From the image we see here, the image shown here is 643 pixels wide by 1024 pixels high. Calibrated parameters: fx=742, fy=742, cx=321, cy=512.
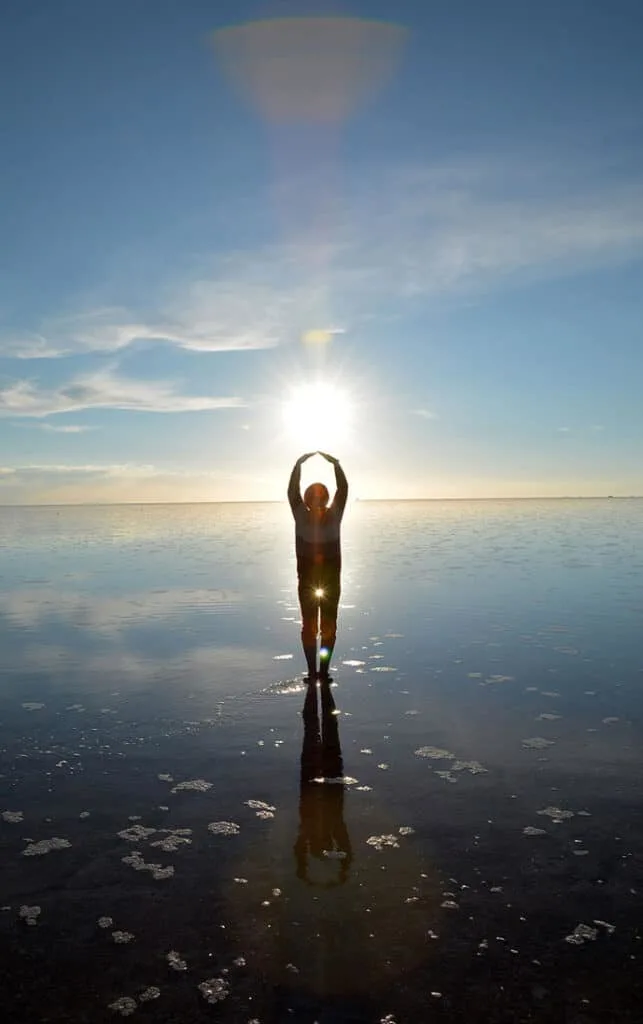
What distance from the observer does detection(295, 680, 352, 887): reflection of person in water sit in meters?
6.22

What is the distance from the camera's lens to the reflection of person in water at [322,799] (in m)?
6.22

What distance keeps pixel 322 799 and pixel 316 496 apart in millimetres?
6354

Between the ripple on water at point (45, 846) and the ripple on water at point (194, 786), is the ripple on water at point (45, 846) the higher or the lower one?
the higher one

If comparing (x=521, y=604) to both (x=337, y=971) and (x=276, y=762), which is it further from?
(x=337, y=971)

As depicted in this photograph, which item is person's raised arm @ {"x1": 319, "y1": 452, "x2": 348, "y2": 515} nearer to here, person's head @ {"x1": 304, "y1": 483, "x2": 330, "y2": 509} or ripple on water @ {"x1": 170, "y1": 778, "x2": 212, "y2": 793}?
person's head @ {"x1": 304, "y1": 483, "x2": 330, "y2": 509}

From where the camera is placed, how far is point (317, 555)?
1308 centimetres

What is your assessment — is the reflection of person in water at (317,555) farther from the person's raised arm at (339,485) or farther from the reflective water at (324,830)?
the reflective water at (324,830)

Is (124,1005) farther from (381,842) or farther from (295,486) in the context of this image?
(295,486)

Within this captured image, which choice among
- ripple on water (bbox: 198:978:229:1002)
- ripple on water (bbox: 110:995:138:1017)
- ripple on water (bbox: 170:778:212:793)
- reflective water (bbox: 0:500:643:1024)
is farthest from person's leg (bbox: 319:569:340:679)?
ripple on water (bbox: 110:995:138:1017)

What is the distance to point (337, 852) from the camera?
6.27m

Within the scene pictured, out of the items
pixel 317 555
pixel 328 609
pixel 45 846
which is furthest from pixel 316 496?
pixel 45 846

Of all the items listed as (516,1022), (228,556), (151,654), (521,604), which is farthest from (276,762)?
(228,556)

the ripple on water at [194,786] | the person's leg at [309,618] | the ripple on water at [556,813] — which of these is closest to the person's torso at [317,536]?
the person's leg at [309,618]

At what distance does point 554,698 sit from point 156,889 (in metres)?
7.52
